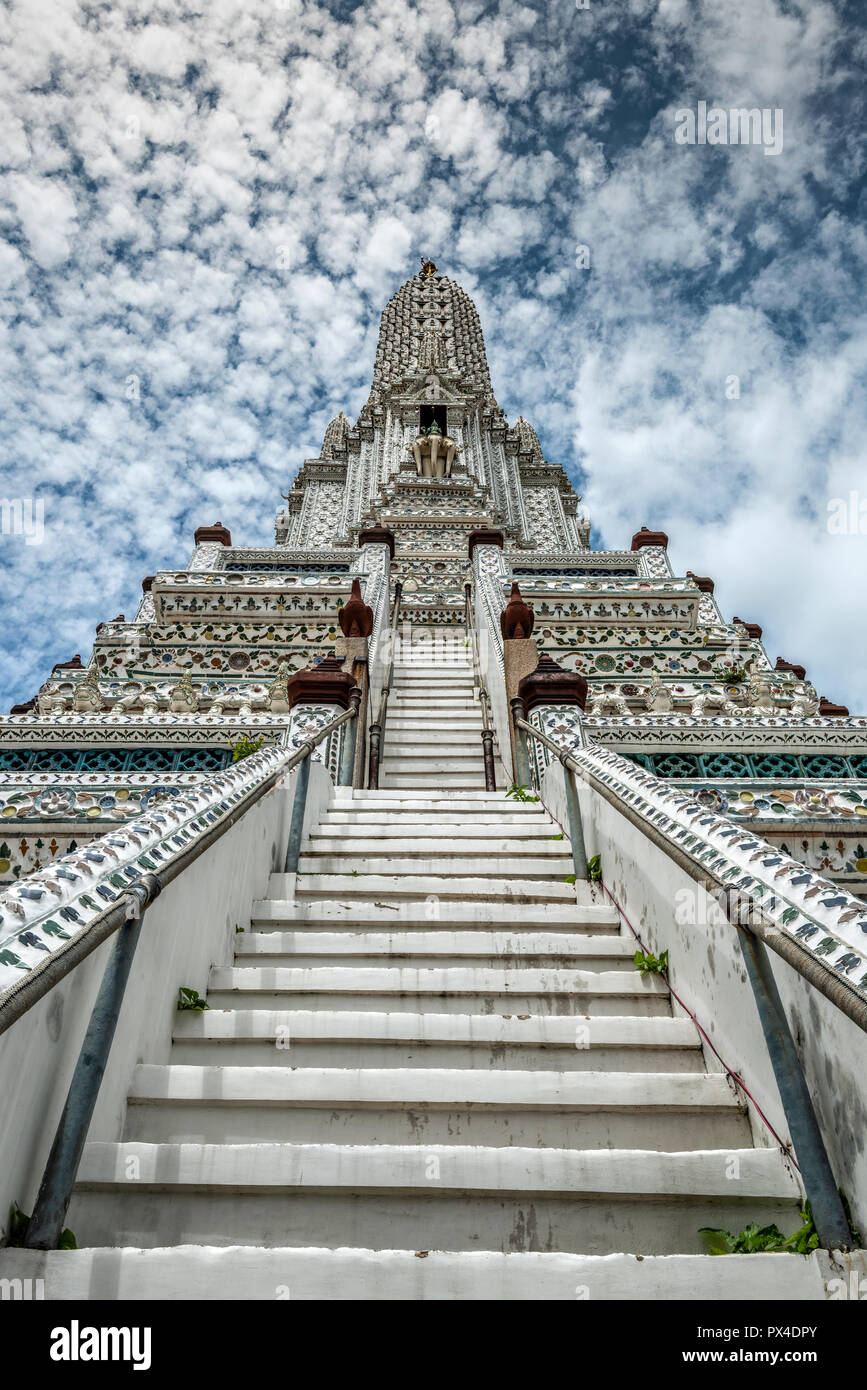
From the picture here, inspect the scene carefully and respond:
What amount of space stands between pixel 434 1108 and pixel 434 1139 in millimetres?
90

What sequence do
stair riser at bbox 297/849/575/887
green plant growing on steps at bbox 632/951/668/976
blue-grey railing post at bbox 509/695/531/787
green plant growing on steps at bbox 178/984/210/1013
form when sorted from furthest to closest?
blue-grey railing post at bbox 509/695/531/787
stair riser at bbox 297/849/575/887
green plant growing on steps at bbox 632/951/668/976
green plant growing on steps at bbox 178/984/210/1013

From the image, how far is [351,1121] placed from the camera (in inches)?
96.6

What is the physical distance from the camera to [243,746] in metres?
6.18

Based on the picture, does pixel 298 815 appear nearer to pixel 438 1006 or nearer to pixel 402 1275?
pixel 438 1006

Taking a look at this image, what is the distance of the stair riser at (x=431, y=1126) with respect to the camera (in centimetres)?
240

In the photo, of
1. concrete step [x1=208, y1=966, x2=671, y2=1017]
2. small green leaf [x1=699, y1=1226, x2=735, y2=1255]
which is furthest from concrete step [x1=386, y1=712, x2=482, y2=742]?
small green leaf [x1=699, y1=1226, x2=735, y2=1255]

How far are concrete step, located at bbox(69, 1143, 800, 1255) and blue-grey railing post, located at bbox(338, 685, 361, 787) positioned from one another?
4.62m

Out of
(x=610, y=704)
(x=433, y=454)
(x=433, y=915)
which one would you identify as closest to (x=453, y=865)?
(x=433, y=915)

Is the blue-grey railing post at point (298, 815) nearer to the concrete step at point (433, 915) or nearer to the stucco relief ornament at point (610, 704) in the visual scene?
the concrete step at point (433, 915)

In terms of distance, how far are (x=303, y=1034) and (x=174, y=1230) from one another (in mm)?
857

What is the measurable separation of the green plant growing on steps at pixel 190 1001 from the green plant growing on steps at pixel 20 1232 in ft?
3.60

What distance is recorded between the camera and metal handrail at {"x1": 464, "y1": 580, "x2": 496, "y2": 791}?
26.0 feet

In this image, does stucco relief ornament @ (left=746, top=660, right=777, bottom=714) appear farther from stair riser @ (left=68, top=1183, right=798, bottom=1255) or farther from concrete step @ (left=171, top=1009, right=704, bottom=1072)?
stair riser @ (left=68, top=1183, right=798, bottom=1255)
